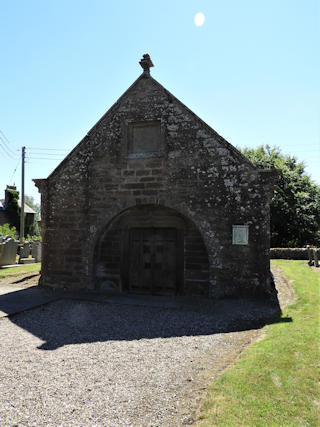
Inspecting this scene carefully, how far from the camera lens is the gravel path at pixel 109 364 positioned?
3.27 metres

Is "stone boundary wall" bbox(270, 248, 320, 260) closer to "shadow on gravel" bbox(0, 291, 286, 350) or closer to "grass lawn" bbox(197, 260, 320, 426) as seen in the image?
"shadow on gravel" bbox(0, 291, 286, 350)

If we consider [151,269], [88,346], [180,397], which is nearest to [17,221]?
[151,269]

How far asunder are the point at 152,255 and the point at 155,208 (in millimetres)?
1487

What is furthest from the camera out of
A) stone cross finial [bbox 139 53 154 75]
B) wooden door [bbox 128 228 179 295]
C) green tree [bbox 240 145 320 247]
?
green tree [bbox 240 145 320 247]

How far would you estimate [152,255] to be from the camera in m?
9.53

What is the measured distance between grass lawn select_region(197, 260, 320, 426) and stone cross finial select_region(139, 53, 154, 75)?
8449 mm

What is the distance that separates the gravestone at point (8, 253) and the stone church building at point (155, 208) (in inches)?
261

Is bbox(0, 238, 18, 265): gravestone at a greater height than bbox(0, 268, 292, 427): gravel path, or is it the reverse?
bbox(0, 238, 18, 265): gravestone

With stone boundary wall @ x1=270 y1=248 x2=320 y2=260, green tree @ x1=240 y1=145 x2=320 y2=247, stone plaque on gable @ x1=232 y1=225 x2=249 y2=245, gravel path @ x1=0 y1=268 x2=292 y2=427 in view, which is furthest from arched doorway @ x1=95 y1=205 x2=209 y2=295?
green tree @ x1=240 y1=145 x2=320 y2=247

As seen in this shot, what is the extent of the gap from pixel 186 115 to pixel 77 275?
20.0ft

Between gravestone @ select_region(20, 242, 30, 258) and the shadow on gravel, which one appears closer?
the shadow on gravel

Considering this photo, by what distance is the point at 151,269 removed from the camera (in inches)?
375

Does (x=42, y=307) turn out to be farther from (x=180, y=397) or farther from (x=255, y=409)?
(x=255, y=409)

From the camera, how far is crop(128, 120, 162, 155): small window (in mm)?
9570
